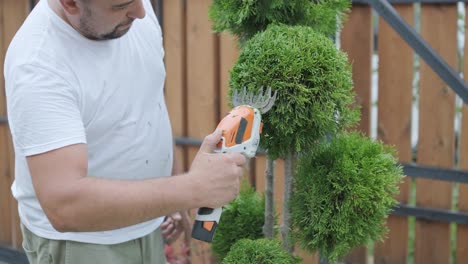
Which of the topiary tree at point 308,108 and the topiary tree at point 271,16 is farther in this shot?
the topiary tree at point 271,16

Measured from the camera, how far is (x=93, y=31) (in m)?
1.97

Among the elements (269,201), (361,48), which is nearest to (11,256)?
(361,48)

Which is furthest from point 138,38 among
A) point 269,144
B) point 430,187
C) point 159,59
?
point 430,187

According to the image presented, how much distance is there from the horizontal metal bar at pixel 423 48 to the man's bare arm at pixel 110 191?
1.18m

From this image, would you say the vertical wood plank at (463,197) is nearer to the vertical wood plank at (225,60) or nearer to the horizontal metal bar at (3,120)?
the vertical wood plank at (225,60)

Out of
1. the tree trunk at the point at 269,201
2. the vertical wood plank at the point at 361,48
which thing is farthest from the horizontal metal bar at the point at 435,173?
the tree trunk at the point at 269,201

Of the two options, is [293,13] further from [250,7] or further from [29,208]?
[29,208]

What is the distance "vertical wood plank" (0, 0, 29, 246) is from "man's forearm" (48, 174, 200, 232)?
9.80ft

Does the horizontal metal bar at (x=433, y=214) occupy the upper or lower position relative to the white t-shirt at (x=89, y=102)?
lower

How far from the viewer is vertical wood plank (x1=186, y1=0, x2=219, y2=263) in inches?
152

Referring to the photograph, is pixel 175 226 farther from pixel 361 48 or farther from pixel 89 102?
pixel 361 48

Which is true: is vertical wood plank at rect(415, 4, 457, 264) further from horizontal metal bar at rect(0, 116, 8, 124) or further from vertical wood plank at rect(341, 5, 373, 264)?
horizontal metal bar at rect(0, 116, 8, 124)

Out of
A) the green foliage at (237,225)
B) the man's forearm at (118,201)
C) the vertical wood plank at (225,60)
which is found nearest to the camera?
the man's forearm at (118,201)

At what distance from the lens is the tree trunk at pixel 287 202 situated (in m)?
2.23
